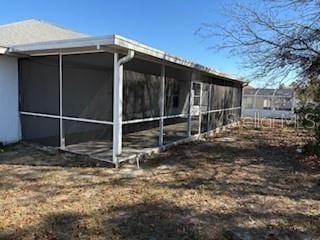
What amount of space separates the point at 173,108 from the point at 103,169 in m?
4.31

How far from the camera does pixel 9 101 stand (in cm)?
805

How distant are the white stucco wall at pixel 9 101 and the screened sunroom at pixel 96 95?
0.51 ft

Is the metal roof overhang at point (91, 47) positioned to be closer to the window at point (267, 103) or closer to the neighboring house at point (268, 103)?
the neighboring house at point (268, 103)

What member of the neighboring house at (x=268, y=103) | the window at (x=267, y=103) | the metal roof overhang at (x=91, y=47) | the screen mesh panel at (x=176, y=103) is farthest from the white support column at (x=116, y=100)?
the window at (x=267, y=103)

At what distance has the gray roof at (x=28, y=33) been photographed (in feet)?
27.3

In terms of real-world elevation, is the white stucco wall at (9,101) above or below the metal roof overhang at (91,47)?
below

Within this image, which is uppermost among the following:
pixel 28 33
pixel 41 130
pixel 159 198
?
pixel 28 33

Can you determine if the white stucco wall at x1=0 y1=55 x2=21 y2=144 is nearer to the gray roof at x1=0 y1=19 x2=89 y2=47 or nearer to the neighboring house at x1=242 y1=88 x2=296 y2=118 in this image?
the gray roof at x1=0 y1=19 x2=89 y2=47

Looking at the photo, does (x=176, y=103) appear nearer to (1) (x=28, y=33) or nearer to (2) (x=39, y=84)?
(2) (x=39, y=84)

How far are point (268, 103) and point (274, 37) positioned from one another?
56.8 ft

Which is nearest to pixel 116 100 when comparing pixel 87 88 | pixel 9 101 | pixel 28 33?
pixel 87 88

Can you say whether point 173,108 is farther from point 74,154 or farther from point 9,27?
point 9,27

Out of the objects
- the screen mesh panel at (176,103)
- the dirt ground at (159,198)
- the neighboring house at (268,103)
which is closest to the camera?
the dirt ground at (159,198)

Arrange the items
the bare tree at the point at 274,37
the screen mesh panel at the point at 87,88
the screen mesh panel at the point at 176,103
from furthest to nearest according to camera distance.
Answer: the screen mesh panel at the point at 176,103 → the bare tree at the point at 274,37 → the screen mesh panel at the point at 87,88
